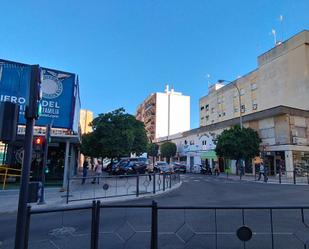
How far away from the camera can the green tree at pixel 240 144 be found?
1369 inches

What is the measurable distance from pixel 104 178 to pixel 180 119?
81384 millimetres

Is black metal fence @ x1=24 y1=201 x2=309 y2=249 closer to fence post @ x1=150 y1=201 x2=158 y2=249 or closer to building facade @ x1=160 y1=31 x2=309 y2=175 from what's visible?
fence post @ x1=150 y1=201 x2=158 y2=249

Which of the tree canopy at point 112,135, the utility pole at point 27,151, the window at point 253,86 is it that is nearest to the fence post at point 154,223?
the utility pole at point 27,151

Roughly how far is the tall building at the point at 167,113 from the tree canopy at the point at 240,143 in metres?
52.6

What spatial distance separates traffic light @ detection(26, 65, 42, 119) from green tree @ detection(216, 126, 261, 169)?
1276 inches

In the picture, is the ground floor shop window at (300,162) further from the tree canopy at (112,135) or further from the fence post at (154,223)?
the fence post at (154,223)

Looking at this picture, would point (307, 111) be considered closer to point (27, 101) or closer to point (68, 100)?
point (68, 100)

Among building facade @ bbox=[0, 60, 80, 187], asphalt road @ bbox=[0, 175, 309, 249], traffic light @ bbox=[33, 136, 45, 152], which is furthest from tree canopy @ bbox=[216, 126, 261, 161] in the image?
asphalt road @ bbox=[0, 175, 309, 249]

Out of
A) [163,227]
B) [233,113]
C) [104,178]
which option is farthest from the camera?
[233,113]

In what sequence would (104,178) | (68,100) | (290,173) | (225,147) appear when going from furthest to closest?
(225,147) → (290,173) → (68,100) → (104,178)

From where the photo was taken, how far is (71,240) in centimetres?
598

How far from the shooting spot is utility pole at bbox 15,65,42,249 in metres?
4.11

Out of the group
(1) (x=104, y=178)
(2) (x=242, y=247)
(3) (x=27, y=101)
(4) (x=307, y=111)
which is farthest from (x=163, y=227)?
(4) (x=307, y=111)

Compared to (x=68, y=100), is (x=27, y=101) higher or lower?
lower
